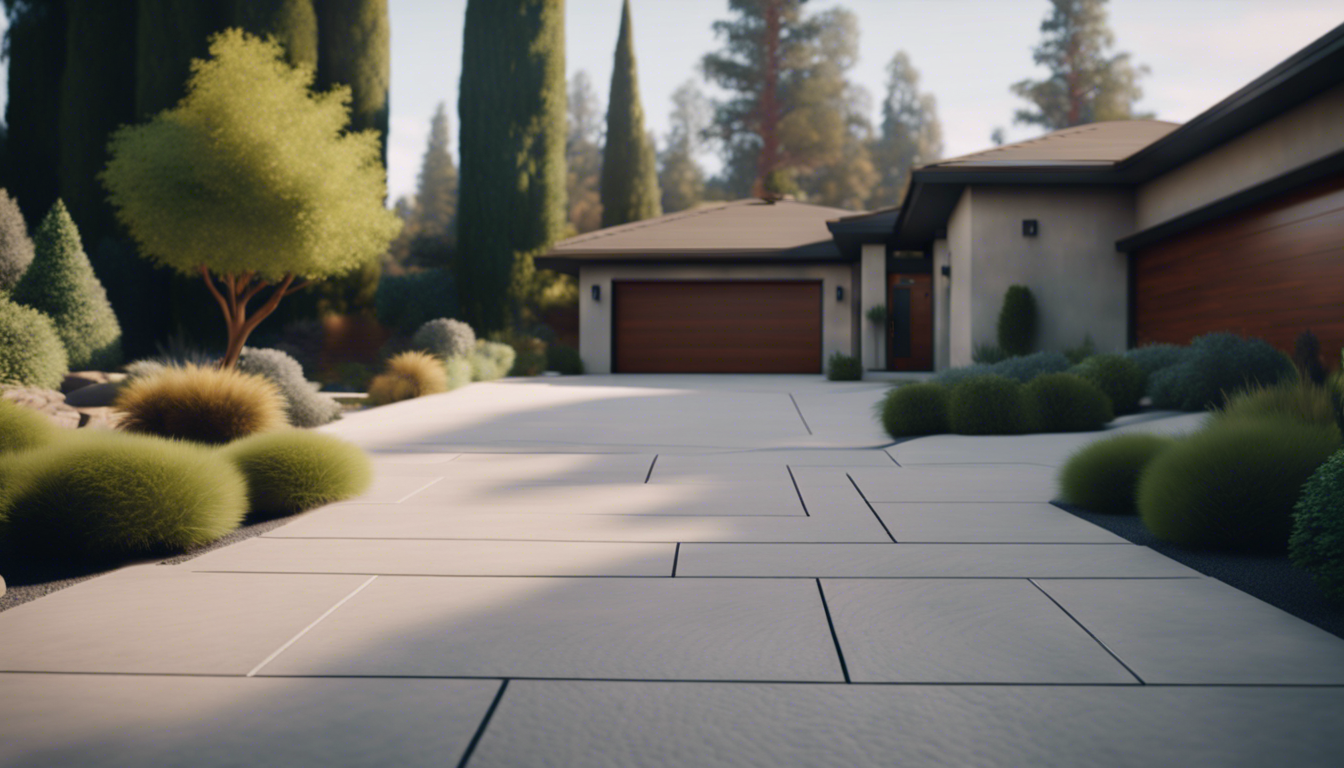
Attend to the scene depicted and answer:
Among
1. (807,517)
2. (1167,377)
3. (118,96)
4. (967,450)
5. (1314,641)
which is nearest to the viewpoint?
(1314,641)

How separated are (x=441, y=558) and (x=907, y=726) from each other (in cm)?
247

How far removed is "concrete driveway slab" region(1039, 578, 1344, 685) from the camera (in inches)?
99.8

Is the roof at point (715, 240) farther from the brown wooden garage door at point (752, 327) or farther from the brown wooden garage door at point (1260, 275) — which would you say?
the brown wooden garage door at point (1260, 275)

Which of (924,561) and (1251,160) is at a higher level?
(1251,160)

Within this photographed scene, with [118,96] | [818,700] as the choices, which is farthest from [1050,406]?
[118,96]

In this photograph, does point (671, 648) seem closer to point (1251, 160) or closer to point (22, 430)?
point (22, 430)

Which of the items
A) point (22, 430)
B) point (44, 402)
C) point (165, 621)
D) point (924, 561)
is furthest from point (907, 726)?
point (44, 402)

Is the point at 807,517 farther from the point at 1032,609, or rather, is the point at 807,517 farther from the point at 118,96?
the point at 118,96

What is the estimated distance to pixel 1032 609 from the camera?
3.17 m

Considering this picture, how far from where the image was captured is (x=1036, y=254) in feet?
45.9

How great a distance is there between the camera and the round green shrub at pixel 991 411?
321 inches

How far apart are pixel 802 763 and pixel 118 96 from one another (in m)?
24.9

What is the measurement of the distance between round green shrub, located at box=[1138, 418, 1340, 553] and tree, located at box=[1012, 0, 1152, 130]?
122 feet

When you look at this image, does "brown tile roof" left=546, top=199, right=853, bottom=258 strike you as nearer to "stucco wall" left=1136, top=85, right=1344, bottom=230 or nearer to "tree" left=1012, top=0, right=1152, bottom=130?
"stucco wall" left=1136, top=85, right=1344, bottom=230
